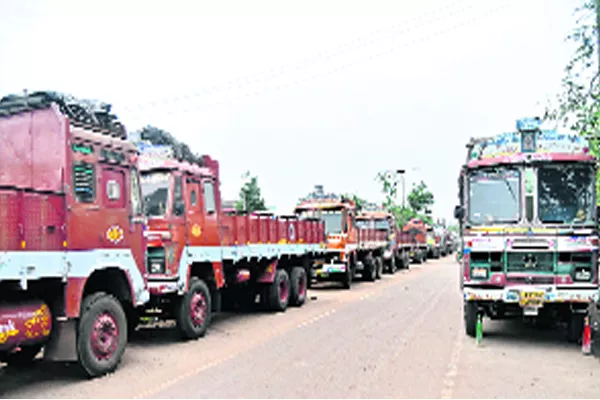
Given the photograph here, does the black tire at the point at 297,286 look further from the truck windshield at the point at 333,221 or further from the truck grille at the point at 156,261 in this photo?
the truck grille at the point at 156,261

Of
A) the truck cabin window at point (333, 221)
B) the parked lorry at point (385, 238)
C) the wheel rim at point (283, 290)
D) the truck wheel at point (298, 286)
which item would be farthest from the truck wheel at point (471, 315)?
the parked lorry at point (385, 238)

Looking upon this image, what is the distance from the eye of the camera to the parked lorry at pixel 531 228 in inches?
367

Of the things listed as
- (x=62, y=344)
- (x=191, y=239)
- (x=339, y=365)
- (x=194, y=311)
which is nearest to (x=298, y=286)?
(x=194, y=311)

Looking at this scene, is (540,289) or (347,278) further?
(347,278)

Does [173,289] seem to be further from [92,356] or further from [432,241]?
[432,241]

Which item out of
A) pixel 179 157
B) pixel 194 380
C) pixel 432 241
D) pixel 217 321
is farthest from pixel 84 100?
pixel 432 241

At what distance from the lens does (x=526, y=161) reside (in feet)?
32.8

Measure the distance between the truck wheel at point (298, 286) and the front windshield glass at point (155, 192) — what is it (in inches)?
230

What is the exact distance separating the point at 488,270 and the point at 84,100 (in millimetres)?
6520

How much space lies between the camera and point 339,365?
803 cm

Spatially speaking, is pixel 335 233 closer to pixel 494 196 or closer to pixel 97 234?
pixel 494 196

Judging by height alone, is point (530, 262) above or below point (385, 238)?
above

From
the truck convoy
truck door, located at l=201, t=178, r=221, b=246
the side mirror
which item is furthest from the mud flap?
the side mirror

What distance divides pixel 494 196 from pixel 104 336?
6417 millimetres
